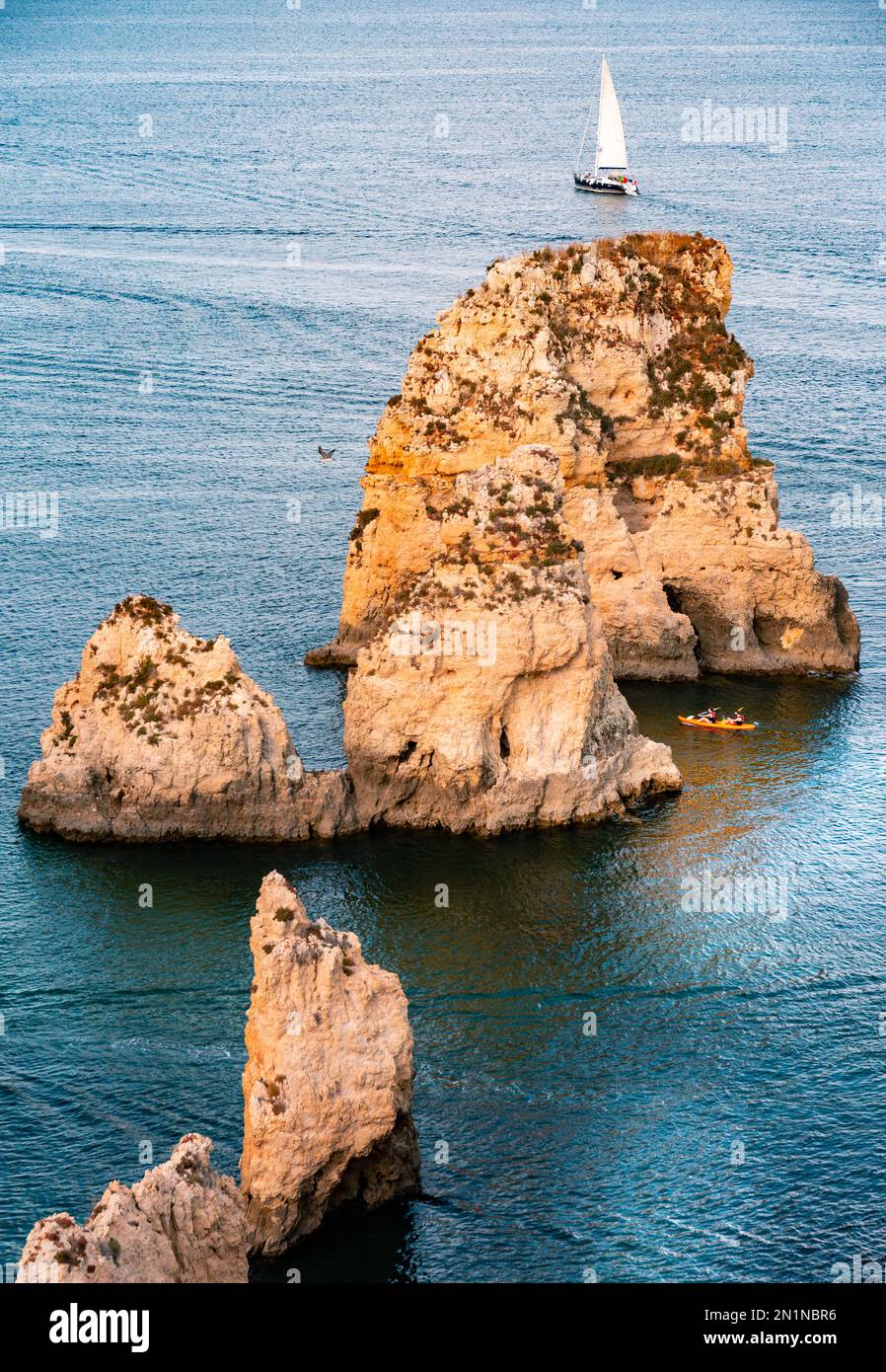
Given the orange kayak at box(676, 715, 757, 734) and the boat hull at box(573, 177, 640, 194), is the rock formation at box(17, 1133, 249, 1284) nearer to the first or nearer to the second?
the orange kayak at box(676, 715, 757, 734)

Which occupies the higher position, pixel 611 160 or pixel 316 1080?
pixel 611 160

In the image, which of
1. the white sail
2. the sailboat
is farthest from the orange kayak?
the white sail

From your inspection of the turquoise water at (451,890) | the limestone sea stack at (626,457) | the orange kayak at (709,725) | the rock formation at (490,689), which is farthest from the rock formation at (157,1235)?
the limestone sea stack at (626,457)

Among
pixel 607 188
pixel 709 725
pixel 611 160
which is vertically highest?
pixel 611 160

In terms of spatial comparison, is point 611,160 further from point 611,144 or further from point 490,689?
point 490,689

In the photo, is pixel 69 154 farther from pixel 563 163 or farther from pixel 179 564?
pixel 179 564

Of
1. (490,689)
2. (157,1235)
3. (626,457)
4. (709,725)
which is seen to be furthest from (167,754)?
(157,1235)

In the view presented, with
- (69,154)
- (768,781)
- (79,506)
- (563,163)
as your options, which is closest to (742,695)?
(768,781)
